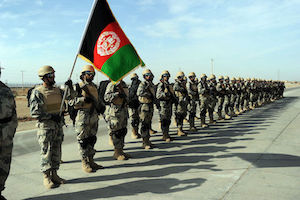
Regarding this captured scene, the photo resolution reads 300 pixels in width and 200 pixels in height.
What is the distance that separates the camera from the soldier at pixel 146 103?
7254mm

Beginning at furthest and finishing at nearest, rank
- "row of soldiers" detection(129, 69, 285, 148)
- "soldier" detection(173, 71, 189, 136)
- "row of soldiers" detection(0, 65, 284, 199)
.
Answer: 1. "soldier" detection(173, 71, 189, 136)
2. "row of soldiers" detection(129, 69, 285, 148)
3. "row of soldiers" detection(0, 65, 284, 199)

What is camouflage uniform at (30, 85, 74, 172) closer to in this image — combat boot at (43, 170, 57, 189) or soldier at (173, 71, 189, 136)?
combat boot at (43, 170, 57, 189)

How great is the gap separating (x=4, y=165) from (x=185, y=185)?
117 inches

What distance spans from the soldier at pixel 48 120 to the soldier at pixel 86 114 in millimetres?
573

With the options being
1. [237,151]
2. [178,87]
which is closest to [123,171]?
[237,151]

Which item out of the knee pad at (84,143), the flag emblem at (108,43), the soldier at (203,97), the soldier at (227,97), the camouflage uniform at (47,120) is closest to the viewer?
the camouflage uniform at (47,120)

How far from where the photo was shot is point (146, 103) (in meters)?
7.44

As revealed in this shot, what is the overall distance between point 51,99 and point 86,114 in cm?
92

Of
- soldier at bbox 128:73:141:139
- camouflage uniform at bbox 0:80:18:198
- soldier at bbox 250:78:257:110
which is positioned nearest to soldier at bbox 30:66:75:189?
camouflage uniform at bbox 0:80:18:198

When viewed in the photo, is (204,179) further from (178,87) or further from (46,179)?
(178,87)

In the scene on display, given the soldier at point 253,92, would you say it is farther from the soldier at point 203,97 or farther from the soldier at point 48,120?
the soldier at point 48,120

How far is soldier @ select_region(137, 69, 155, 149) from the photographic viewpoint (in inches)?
286

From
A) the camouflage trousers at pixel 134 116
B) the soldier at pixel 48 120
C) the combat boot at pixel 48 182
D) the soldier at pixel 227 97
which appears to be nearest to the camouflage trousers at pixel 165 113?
the camouflage trousers at pixel 134 116

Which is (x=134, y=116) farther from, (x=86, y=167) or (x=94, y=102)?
(x=86, y=167)
